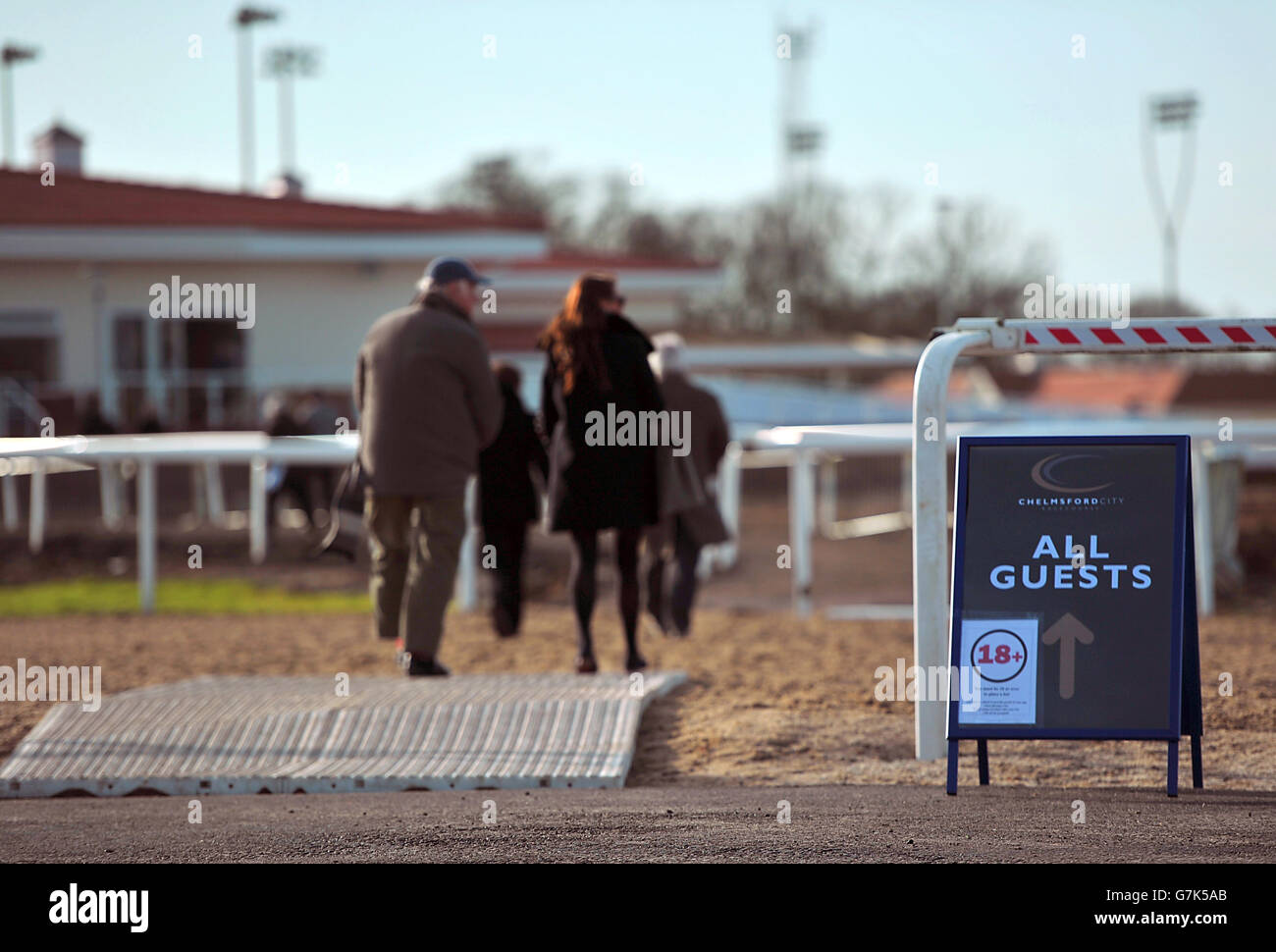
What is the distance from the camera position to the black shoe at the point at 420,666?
737 centimetres

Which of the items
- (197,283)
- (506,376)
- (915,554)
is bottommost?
(915,554)

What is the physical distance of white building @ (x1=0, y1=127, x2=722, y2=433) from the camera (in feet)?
83.1

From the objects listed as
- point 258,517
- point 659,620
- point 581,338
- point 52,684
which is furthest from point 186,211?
point 581,338

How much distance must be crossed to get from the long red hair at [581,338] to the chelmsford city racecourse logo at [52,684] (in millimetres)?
2549

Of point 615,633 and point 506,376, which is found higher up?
point 506,376


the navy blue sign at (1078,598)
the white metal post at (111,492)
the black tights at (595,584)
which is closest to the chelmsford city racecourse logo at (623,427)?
the black tights at (595,584)

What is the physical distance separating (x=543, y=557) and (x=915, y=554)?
10.7 meters

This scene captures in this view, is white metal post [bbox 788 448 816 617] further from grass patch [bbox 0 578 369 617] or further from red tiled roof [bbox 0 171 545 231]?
red tiled roof [bbox 0 171 545 231]

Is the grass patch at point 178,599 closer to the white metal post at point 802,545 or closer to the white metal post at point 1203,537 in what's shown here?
the white metal post at point 802,545

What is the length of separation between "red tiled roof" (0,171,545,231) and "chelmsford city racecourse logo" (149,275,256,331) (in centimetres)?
107
